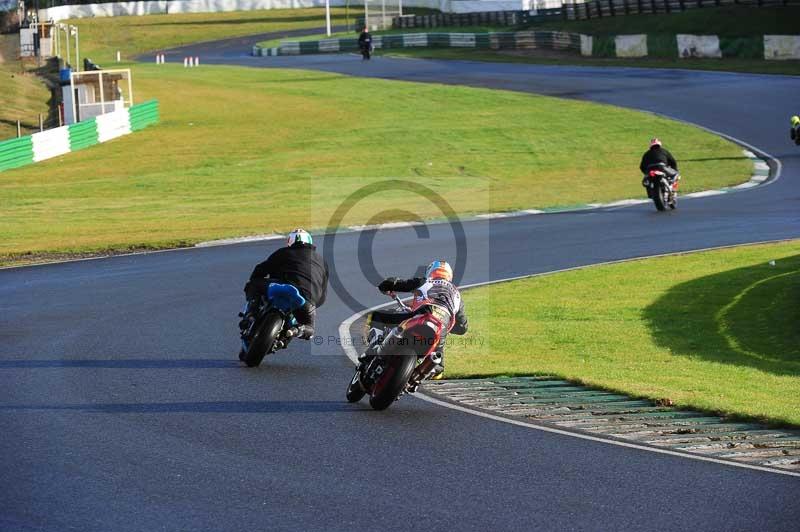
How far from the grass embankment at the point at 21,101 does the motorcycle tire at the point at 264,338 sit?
33616mm

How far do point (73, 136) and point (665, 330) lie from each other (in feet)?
97.1

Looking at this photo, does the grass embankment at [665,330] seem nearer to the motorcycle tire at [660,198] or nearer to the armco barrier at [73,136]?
the motorcycle tire at [660,198]

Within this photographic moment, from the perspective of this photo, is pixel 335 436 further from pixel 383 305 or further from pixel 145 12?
pixel 145 12

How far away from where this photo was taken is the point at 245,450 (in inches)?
374

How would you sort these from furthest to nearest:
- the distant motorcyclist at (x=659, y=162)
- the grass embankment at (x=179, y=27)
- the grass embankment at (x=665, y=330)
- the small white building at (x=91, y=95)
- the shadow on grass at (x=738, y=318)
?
the grass embankment at (x=179, y=27), the small white building at (x=91, y=95), the distant motorcyclist at (x=659, y=162), the shadow on grass at (x=738, y=318), the grass embankment at (x=665, y=330)

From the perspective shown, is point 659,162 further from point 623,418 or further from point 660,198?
point 623,418

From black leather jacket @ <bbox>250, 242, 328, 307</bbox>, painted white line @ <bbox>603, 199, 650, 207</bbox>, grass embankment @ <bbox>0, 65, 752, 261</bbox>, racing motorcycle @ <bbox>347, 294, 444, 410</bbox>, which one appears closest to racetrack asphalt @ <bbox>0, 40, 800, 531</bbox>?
racing motorcycle @ <bbox>347, 294, 444, 410</bbox>

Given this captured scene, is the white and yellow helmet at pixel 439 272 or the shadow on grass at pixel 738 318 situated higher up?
the white and yellow helmet at pixel 439 272

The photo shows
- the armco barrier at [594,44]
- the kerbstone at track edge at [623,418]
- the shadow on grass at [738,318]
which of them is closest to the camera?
the kerbstone at track edge at [623,418]

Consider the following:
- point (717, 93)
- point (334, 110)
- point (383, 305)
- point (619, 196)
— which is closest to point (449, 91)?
point (334, 110)

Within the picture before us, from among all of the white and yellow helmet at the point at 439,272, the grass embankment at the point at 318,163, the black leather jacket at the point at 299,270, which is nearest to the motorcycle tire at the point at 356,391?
the white and yellow helmet at the point at 439,272

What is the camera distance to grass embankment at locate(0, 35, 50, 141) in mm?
46938

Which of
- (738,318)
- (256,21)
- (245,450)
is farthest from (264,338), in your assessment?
(256,21)

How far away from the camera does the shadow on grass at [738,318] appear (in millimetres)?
14805
